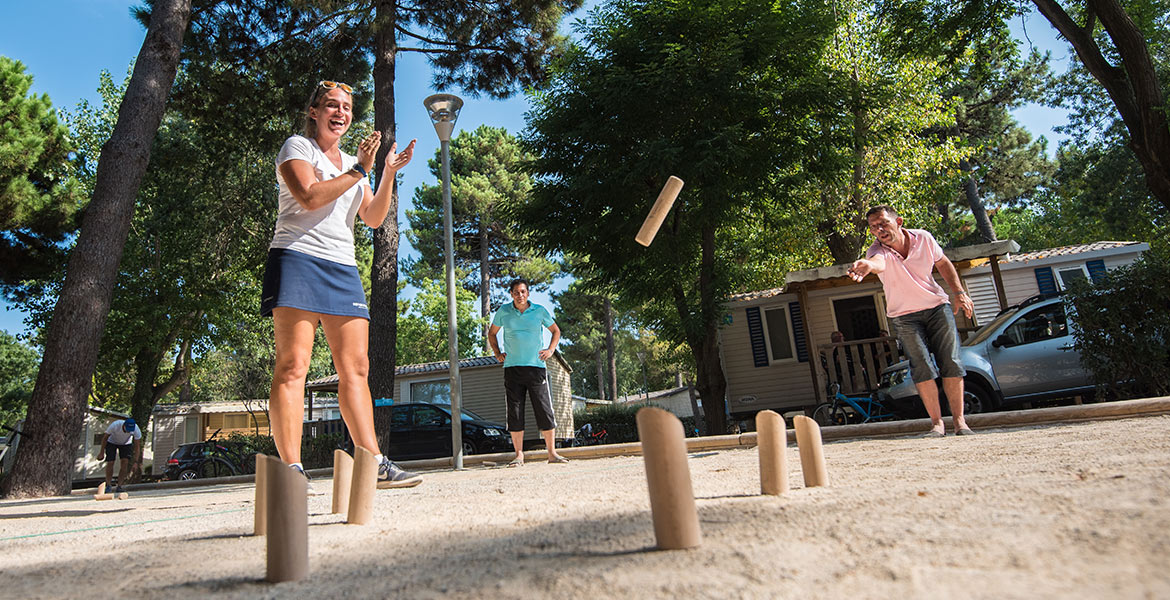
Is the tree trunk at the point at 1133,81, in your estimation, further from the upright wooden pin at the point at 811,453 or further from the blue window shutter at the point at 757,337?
the blue window shutter at the point at 757,337

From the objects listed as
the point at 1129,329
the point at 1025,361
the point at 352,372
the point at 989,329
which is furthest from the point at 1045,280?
the point at 352,372

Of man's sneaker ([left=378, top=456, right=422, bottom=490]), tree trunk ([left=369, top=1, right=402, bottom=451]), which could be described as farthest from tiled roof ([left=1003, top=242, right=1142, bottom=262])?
man's sneaker ([left=378, top=456, right=422, bottom=490])

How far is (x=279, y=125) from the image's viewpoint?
15.4m

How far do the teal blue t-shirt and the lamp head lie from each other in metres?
2.98

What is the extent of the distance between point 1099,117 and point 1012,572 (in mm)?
32762

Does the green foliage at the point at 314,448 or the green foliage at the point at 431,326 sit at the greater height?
the green foliage at the point at 431,326

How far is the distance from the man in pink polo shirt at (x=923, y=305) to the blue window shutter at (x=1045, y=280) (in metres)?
12.6

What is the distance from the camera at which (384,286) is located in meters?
9.67

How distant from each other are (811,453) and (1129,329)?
270 inches

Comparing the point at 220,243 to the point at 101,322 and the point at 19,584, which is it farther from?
the point at 19,584

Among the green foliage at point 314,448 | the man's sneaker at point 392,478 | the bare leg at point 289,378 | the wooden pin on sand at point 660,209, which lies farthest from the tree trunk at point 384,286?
the green foliage at point 314,448

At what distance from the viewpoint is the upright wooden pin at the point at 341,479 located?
275 centimetres

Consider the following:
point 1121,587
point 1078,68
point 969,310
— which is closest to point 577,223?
point 969,310

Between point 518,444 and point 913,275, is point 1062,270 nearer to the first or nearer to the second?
point 913,275
